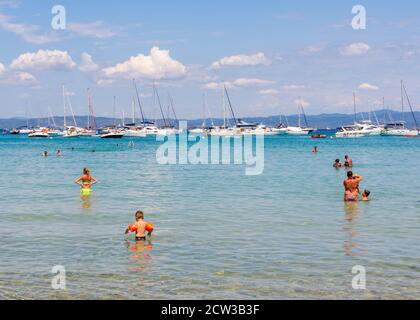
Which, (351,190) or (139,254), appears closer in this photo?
(139,254)

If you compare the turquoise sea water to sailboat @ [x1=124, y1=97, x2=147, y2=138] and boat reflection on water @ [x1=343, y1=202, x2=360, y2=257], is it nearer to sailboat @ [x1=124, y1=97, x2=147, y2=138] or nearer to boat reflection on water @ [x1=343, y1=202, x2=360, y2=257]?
boat reflection on water @ [x1=343, y1=202, x2=360, y2=257]

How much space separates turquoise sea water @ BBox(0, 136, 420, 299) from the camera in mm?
12633

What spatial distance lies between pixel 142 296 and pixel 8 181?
31673mm

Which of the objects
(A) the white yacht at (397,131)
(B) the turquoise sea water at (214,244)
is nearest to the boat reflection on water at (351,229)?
(B) the turquoise sea water at (214,244)

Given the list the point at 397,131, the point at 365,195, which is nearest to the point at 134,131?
the point at 397,131

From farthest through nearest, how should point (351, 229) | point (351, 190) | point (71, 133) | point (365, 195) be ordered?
point (71, 133), point (365, 195), point (351, 190), point (351, 229)

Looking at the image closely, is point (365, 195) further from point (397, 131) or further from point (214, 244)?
point (397, 131)

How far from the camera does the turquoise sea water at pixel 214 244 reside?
497 inches

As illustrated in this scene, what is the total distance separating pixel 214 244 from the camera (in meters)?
17.4

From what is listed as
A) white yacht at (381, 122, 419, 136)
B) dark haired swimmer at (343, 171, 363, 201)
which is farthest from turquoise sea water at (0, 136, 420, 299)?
white yacht at (381, 122, 419, 136)

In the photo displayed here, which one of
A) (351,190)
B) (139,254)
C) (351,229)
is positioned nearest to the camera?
(139,254)

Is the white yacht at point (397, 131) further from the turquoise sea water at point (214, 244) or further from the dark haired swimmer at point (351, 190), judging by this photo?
the dark haired swimmer at point (351, 190)
